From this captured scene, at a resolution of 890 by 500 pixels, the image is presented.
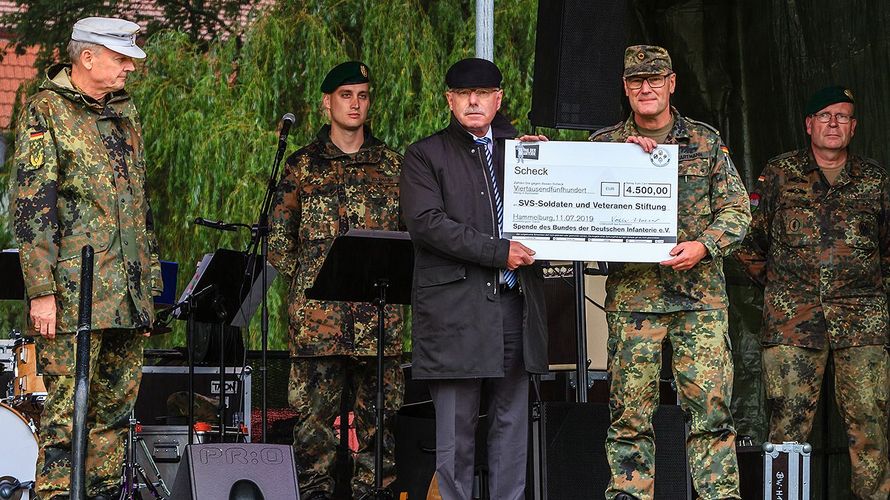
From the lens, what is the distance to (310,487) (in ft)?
21.1

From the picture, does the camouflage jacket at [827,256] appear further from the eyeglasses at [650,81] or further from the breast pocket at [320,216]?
the breast pocket at [320,216]

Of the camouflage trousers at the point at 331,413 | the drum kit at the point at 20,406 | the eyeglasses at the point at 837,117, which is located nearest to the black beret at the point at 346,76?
the camouflage trousers at the point at 331,413

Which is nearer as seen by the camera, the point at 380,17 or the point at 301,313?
the point at 301,313

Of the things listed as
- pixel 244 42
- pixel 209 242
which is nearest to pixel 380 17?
pixel 244 42

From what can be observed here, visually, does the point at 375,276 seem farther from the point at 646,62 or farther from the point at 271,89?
the point at 271,89

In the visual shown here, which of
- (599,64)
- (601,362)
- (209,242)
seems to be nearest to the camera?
(599,64)

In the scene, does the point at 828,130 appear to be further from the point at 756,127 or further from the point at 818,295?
the point at 756,127

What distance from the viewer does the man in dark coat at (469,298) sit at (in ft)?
17.3

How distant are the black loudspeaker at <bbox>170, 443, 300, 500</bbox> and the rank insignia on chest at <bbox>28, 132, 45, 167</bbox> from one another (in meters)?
1.30

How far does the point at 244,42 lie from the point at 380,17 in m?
1.06

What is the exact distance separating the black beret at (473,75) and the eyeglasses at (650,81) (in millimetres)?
581

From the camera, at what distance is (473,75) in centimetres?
552

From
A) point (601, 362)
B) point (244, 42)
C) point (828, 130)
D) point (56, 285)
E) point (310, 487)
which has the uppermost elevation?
point (244, 42)

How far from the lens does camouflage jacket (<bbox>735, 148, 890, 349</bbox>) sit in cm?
672
